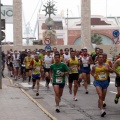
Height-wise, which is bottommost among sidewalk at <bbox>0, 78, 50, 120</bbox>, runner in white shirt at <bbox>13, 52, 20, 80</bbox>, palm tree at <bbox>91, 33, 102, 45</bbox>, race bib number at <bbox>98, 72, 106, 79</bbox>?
sidewalk at <bbox>0, 78, 50, 120</bbox>

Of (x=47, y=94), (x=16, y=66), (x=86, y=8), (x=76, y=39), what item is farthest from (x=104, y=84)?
(x=76, y=39)

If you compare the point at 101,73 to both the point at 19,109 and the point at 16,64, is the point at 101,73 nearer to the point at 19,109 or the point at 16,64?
the point at 19,109

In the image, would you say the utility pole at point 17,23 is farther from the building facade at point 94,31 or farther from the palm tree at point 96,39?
the building facade at point 94,31

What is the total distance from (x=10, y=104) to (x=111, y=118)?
12.6 ft

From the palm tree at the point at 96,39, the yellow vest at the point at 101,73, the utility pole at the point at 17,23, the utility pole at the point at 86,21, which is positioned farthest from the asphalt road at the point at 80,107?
the palm tree at the point at 96,39

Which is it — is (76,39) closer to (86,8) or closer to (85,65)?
(86,8)

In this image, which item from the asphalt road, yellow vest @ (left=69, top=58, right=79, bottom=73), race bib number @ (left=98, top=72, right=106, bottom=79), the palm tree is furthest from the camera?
the palm tree

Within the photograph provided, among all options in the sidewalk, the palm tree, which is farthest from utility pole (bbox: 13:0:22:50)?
the palm tree

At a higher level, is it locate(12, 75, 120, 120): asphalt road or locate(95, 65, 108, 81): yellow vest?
A: locate(95, 65, 108, 81): yellow vest

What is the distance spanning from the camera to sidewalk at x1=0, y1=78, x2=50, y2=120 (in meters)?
11.5

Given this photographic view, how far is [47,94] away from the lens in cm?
1856

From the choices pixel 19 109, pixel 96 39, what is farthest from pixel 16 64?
pixel 96 39

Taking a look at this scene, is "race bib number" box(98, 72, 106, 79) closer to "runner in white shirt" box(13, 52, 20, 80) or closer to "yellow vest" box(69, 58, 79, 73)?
"yellow vest" box(69, 58, 79, 73)

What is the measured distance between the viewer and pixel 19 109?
13.1 metres
